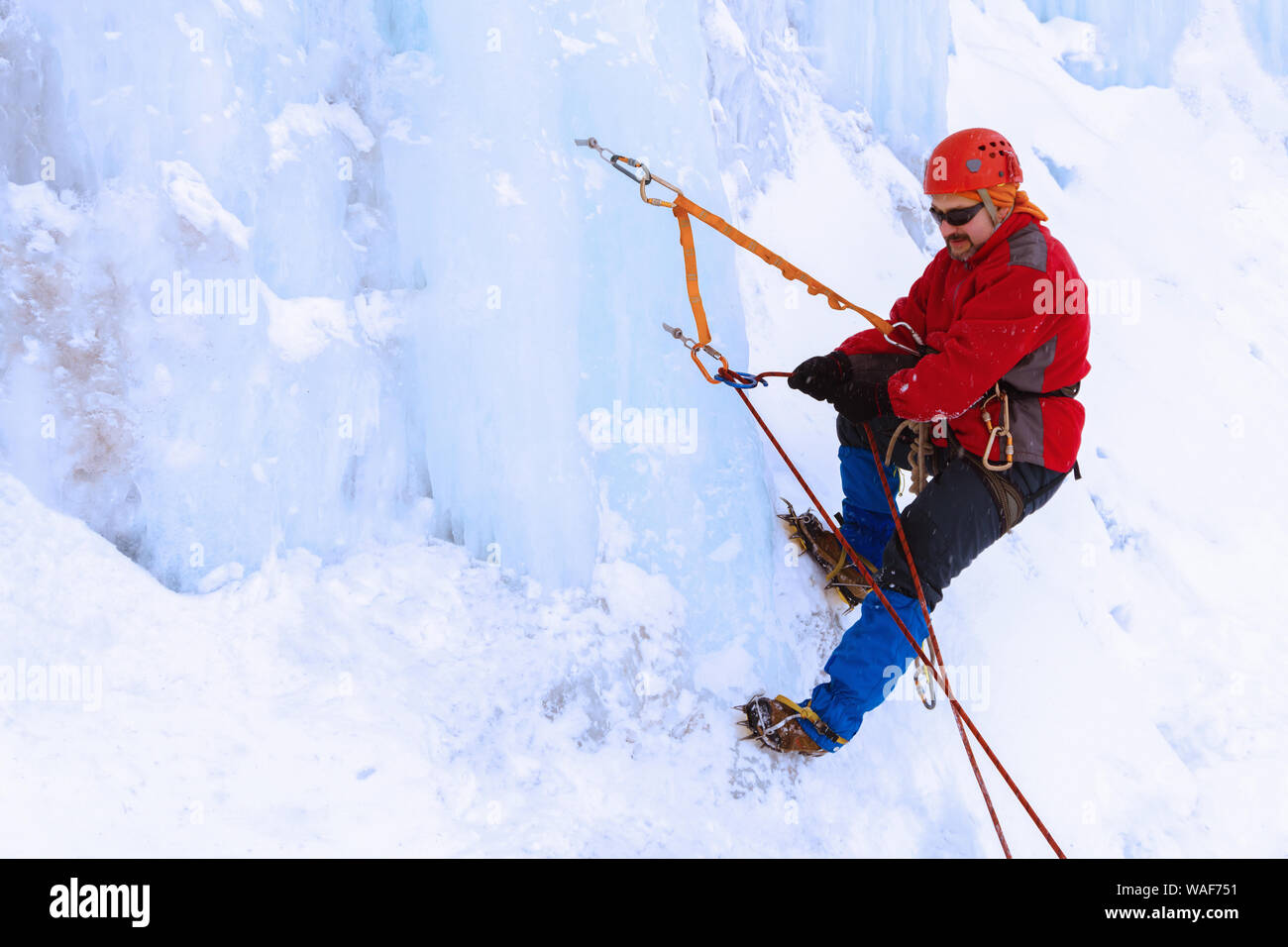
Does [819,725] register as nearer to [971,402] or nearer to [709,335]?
[971,402]

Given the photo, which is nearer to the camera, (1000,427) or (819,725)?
(1000,427)

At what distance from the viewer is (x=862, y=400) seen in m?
3.07

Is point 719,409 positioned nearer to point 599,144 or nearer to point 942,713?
point 599,144

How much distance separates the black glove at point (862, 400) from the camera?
3070mm

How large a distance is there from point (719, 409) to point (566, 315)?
658 mm

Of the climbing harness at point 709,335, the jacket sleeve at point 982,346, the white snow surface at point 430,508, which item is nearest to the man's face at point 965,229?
the jacket sleeve at point 982,346

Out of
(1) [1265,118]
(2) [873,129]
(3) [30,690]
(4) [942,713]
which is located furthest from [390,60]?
(1) [1265,118]

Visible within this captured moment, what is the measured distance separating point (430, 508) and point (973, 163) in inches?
78.0

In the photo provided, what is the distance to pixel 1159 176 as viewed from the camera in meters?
8.79

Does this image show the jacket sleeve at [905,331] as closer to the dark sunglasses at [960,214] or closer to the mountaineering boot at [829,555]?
the dark sunglasses at [960,214]

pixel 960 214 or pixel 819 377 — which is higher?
pixel 960 214

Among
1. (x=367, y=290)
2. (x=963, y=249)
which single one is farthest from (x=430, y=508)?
(x=963, y=249)

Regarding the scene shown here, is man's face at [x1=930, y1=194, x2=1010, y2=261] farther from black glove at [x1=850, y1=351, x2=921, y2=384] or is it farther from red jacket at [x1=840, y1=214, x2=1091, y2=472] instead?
black glove at [x1=850, y1=351, x2=921, y2=384]
